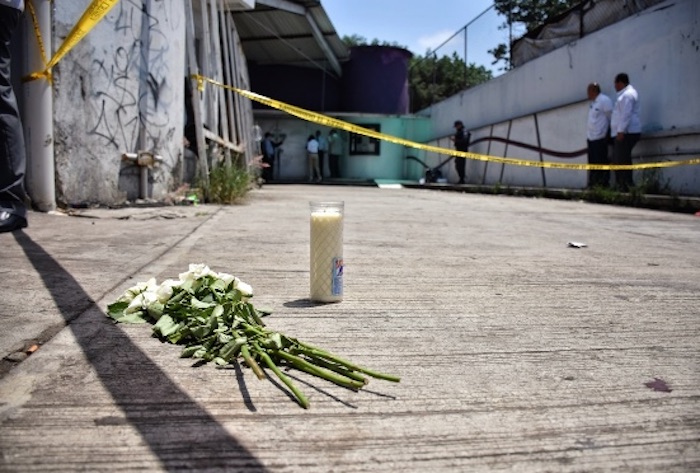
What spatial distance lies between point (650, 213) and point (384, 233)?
4.80 meters

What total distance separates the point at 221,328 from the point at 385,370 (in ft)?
1.87

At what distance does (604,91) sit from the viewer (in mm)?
11625

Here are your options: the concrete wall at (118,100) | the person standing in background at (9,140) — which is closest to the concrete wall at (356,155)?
the concrete wall at (118,100)

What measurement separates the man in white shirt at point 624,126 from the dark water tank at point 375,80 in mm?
14323

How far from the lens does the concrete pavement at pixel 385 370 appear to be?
1.25 metres

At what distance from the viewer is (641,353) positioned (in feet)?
6.34

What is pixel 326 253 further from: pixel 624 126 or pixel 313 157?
pixel 313 157

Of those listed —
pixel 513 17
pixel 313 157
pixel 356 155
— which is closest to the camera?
pixel 513 17

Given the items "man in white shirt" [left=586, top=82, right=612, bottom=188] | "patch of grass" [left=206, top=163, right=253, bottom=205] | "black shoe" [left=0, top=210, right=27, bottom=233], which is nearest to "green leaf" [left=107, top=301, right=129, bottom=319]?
"black shoe" [left=0, top=210, right=27, bottom=233]

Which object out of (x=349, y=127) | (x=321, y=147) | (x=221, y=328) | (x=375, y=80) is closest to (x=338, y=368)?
(x=221, y=328)

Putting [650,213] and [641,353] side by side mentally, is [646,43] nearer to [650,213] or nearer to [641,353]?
[650,213]

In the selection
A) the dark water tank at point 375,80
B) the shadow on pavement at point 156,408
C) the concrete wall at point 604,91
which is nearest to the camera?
the shadow on pavement at point 156,408

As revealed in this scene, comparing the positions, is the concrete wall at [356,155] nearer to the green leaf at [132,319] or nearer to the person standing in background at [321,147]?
the person standing in background at [321,147]

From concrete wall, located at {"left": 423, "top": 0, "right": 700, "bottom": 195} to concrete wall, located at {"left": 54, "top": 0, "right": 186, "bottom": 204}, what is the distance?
7660 millimetres
